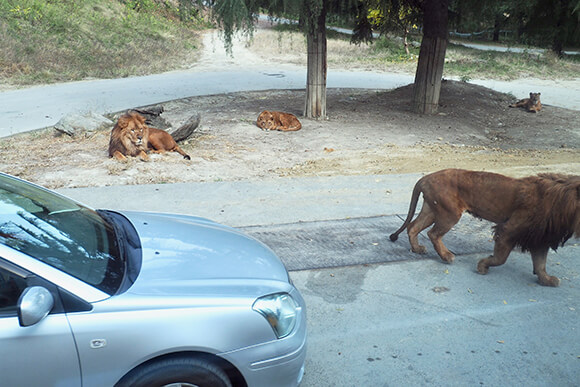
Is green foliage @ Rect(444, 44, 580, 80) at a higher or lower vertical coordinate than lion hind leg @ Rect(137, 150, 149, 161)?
higher

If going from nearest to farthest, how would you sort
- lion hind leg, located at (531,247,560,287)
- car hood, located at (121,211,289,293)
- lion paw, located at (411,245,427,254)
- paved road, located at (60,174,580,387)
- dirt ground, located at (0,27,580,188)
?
car hood, located at (121,211,289,293)
paved road, located at (60,174,580,387)
lion hind leg, located at (531,247,560,287)
lion paw, located at (411,245,427,254)
dirt ground, located at (0,27,580,188)

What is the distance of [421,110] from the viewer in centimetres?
1501

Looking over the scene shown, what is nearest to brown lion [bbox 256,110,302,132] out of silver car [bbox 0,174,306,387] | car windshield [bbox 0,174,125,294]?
car windshield [bbox 0,174,125,294]

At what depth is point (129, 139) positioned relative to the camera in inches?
382

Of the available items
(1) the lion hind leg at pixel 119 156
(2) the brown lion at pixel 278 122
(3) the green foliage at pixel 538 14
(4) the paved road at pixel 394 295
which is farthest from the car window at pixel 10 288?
(3) the green foliage at pixel 538 14

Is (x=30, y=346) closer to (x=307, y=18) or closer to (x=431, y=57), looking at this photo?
(x=307, y=18)

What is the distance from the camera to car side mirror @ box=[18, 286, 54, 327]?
8.38ft

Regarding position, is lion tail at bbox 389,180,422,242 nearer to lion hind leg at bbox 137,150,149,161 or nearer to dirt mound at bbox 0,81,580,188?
dirt mound at bbox 0,81,580,188

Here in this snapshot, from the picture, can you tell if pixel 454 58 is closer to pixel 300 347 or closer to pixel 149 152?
pixel 149 152

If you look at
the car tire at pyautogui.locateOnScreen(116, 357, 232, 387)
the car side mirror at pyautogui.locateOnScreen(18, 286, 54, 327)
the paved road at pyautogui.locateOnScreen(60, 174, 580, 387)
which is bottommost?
the paved road at pyautogui.locateOnScreen(60, 174, 580, 387)

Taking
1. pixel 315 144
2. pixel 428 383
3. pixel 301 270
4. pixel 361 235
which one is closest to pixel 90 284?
pixel 428 383

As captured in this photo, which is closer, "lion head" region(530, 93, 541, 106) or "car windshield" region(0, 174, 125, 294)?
"car windshield" region(0, 174, 125, 294)

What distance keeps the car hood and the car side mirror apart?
46cm

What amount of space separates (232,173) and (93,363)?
6.85 metres
